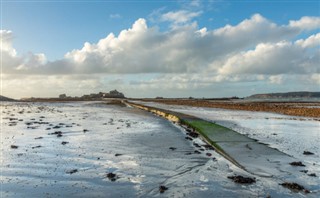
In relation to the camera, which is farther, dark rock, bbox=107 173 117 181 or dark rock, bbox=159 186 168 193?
dark rock, bbox=107 173 117 181

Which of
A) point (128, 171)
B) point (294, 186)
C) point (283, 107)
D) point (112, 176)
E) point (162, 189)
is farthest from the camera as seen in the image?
point (283, 107)

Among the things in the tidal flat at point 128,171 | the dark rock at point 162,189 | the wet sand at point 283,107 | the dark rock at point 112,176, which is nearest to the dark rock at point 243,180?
the tidal flat at point 128,171

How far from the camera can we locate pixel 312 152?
538 inches

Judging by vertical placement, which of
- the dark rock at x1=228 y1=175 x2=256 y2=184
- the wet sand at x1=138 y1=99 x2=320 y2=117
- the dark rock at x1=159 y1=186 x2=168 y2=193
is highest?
the wet sand at x1=138 y1=99 x2=320 y2=117

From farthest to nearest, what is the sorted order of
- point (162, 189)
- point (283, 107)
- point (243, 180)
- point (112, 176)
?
1. point (283, 107)
2. point (112, 176)
3. point (243, 180)
4. point (162, 189)

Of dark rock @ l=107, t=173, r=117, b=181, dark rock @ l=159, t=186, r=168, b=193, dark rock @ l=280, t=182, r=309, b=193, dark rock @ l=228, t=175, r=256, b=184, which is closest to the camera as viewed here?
dark rock @ l=159, t=186, r=168, b=193

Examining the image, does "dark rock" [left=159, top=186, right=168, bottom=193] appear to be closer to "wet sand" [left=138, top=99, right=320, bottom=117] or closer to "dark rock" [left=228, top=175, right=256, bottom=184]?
"dark rock" [left=228, top=175, right=256, bottom=184]

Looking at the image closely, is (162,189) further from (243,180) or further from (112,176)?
(243,180)

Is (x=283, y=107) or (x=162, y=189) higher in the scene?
(x=283, y=107)

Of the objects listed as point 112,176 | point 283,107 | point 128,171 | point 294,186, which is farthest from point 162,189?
point 283,107

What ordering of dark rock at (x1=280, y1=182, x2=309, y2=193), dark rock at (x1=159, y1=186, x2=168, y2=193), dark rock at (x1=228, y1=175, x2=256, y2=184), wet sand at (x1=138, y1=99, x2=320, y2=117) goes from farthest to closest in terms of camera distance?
wet sand at (x1=138, y1=99, x2=320, y2=117) < dark rock at (x1=228, y1=175, x2=256, y2=184) < dark rock at (x1=280, y1=182, x2=309, y2=193) < dark rock at (x1=159, y1=186, x2=168, y2=193)

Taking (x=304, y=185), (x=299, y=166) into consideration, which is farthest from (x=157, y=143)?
(x=304, y=185)

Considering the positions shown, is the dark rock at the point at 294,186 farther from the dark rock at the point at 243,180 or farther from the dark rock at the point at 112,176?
the dark rock at the point at 112,176

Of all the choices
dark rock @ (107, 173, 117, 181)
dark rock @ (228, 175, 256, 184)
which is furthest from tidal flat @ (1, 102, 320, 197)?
dark rock @ (228, 175, 256, 184)
